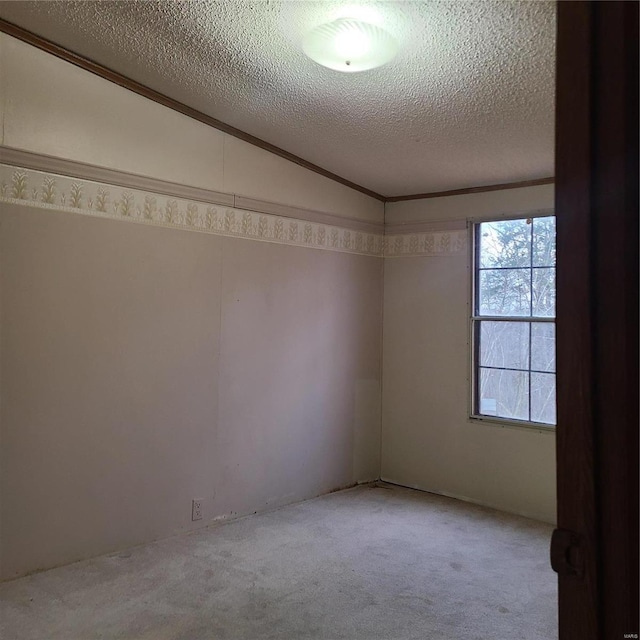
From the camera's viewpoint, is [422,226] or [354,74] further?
[422,226]

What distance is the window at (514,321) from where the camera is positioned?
3.92 m

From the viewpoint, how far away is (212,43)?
2.55 metres

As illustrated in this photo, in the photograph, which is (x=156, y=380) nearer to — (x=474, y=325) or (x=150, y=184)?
(x=150, y=184)

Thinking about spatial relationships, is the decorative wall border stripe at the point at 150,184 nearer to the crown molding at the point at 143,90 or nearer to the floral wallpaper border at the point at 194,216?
the floral wallpaper border at the point at 194,216

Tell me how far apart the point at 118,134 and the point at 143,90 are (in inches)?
12.3

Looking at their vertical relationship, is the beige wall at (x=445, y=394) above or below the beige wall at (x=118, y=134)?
below

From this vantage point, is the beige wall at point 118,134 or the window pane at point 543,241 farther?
the window pane at point 543,241

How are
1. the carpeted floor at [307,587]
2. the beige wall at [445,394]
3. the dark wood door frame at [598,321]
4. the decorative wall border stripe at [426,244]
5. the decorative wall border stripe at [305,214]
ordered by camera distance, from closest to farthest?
the dark wood door frame at [598,321] < the carpeted floor at [307,587] < the decorative wall border stripe at [305,214] < the beige wall at [445,394] < the decorative wall border stripe at [426,244]

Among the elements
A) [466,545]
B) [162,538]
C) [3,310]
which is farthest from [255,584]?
[3,310]

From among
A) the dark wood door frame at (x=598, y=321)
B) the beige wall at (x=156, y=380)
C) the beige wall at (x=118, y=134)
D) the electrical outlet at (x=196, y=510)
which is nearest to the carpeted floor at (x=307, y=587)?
the electrical outlet at (x=196, y=510)

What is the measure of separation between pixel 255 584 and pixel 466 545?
1396 millimetres

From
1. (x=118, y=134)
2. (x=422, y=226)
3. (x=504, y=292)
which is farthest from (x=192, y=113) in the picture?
(x=504, y=292)

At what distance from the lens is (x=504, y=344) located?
13.5 ft

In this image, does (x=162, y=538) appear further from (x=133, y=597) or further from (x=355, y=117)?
(x=355, y=117)
